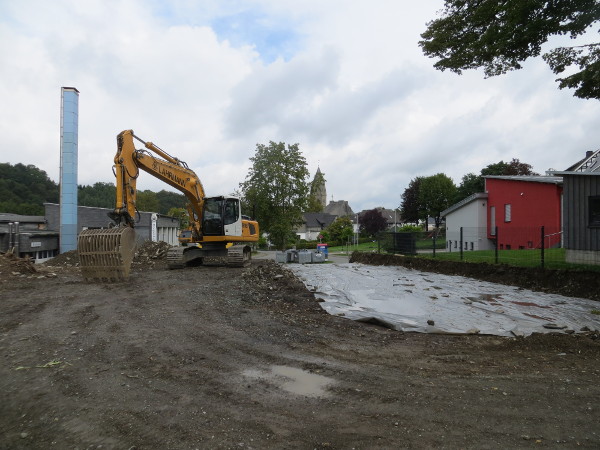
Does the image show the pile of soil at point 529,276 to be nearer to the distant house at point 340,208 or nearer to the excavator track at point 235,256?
the excavator track at point 235,256

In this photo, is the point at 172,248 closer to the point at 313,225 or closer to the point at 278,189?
the point at 278,189

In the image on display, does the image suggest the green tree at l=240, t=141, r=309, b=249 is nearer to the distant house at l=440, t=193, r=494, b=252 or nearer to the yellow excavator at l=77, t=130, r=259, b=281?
the distant house at l=440, t=193, r=494, b=252

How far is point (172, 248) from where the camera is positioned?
52.9 feet

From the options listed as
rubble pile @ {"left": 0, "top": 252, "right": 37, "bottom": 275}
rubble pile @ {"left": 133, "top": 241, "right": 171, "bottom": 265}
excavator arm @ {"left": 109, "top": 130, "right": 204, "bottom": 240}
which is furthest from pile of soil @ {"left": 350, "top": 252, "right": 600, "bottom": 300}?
rubble pile @ {"left": 0, "top": 252, "right": 37, "bottom": 275}

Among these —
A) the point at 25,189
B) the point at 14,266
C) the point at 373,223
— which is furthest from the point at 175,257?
the point at 25,189

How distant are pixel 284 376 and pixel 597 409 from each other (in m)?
2.89

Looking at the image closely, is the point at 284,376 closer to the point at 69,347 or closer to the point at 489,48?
the point at 69,347

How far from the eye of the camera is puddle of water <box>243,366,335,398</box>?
3959 mm

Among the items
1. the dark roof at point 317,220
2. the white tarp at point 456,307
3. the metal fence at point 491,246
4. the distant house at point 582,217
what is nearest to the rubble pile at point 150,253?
the white tarp at point 456,307

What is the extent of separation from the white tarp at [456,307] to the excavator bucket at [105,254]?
16.8 feet

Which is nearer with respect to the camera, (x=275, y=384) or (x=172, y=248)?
(x=275, y=384)

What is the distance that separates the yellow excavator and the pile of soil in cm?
800

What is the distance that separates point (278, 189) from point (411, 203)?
28.6 meters

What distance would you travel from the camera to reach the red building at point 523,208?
20.3 metres
